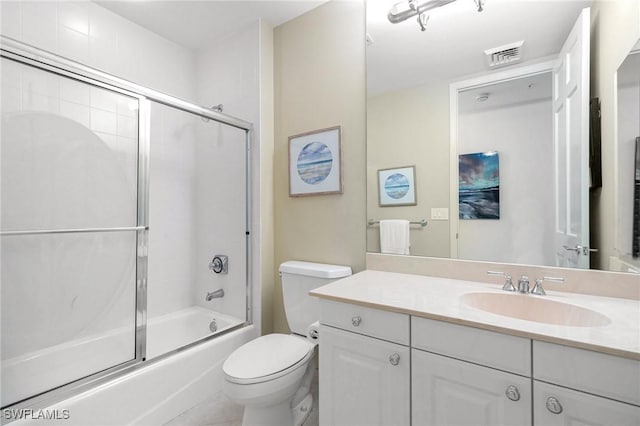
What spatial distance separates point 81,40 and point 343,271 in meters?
2.11

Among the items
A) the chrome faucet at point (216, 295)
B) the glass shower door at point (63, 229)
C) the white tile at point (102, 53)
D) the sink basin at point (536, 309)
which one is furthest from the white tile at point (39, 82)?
the sink basin at point (536, 309)

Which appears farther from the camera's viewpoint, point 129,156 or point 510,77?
point 129,156

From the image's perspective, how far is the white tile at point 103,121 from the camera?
6.09 feet

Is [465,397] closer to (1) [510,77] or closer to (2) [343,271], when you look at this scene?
(2) [343,271]

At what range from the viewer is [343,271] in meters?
1.69

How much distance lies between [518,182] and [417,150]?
0.47m

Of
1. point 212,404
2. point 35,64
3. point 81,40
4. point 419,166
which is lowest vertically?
point 212,404

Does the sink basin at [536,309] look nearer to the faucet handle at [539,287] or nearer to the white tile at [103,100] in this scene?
the faucet handle at [539,287]

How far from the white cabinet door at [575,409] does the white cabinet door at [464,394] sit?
3 cm

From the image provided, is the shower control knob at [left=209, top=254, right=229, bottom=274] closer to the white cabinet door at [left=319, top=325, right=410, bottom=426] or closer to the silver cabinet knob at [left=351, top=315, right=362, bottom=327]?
the white cabinet door at [left=319, top=325, right=410, bottom=426]

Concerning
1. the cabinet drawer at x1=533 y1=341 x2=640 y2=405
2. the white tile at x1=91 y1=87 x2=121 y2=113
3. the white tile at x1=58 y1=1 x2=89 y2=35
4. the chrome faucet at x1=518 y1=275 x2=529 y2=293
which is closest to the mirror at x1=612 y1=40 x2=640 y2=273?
the chrome faucet at x1=518 y1=275 x2=529 y2=293

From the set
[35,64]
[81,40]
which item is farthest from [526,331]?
[81,40]

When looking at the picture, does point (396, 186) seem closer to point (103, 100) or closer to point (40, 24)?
point (103, 100)

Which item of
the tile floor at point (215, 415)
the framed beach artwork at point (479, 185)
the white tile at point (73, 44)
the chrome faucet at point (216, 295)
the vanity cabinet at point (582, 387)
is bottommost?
the tile floor at point (215, 415)
